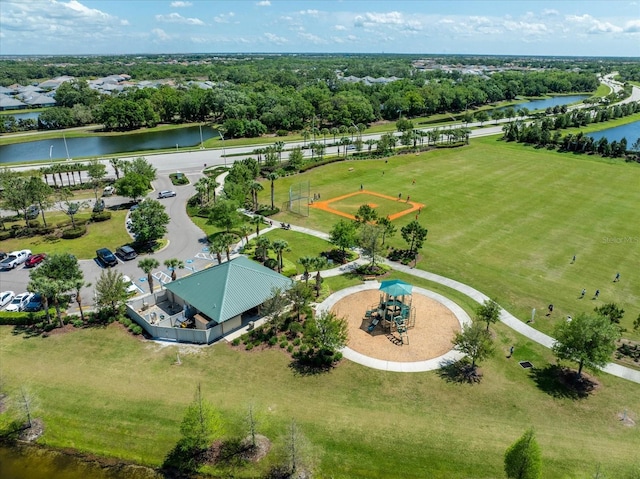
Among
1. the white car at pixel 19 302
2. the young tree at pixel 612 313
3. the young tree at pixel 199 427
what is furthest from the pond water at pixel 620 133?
the white car at pixel 19 302

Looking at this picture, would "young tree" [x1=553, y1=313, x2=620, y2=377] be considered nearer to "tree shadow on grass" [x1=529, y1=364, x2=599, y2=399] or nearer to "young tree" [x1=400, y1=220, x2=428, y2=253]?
"tree shadow on grass" [x1=529, y1=364, x2=599, y2=399]

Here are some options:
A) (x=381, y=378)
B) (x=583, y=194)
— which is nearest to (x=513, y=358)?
(x=381, y=378)

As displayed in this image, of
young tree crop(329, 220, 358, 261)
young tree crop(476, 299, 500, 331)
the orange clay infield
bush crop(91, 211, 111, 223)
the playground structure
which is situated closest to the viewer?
young tree crop(476, 299, 500, 331)

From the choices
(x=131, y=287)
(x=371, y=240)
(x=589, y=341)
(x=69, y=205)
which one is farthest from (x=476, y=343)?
(x=69, y=205)

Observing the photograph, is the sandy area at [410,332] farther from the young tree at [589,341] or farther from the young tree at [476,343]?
the young tree at [589,341]

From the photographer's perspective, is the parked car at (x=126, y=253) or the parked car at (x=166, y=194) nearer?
the parked car at (x=126, y=253)

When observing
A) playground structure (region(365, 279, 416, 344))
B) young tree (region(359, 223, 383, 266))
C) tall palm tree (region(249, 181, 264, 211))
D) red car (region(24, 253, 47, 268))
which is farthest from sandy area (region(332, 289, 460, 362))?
red car (region(24, 253, 47, 268))

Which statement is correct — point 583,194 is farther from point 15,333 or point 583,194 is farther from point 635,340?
point 15,333
